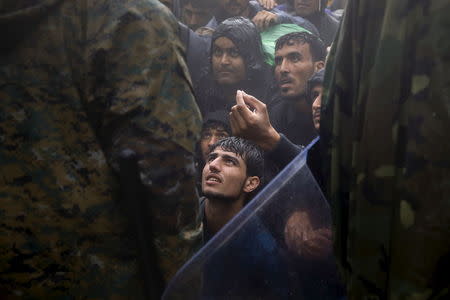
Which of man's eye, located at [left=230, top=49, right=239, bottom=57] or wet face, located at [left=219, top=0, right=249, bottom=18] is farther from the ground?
wet face, located at [left=219, top=0, right=249, bottom=18]

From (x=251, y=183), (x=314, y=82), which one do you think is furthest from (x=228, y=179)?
(x=314, y=82)

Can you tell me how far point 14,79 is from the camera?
1.24m

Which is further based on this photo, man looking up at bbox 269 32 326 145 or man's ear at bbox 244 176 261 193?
man looking up at bbox 269 32 326 145

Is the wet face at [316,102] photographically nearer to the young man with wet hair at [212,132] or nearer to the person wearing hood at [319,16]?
the young man with wet hair at [212,132]

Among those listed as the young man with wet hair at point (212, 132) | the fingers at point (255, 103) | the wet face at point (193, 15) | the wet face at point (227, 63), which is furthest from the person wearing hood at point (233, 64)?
the fingers at point (255, 103)

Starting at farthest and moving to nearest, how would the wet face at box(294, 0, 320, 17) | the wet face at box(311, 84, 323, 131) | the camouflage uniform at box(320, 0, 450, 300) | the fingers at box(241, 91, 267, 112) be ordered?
the wet face at box(294, 0, 320, 17) < the wet face at box(311, 84, 323, 131) < the fingers at box(241, 91, 267, 112) < the camouflage uniform at box(320, 0, 450, 300)

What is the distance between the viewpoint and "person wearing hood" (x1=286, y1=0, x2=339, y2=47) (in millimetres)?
4508

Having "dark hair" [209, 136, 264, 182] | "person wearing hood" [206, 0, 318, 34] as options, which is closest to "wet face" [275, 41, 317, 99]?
"person wearing hood" [206, 0, 318, 34]

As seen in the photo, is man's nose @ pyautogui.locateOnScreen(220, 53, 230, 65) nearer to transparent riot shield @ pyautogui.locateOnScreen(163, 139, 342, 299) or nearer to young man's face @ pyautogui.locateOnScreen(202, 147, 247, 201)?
young man's face @ pyautogui.locateOnScreen(202, 147, 247, 201)

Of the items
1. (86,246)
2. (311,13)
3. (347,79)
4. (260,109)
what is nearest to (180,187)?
(86,246)

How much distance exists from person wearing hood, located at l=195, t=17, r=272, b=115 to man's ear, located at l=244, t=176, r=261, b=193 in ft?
3.10

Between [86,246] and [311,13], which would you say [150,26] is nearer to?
[86,246]

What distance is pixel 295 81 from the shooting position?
3.71 meters

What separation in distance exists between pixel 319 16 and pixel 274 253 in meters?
3.89
